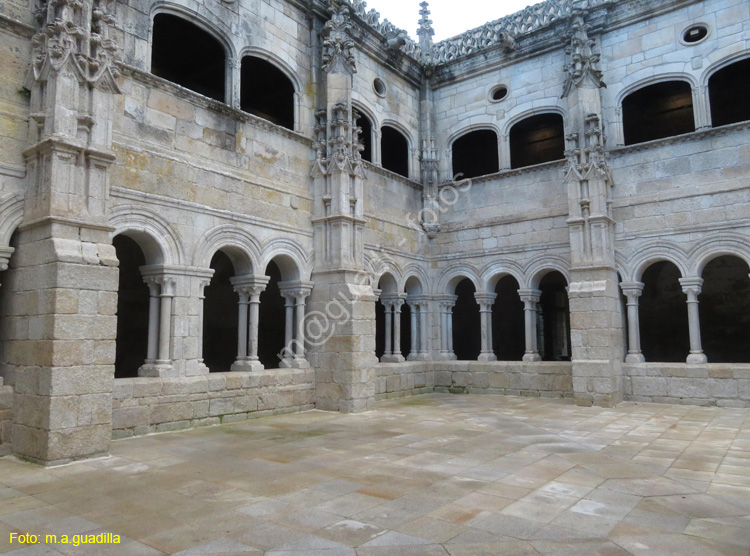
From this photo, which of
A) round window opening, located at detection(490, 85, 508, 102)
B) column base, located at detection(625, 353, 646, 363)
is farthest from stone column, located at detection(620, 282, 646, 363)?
round window opening, located at detection(490, 85, 508, 102)

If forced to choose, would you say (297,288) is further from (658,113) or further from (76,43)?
(658,113)

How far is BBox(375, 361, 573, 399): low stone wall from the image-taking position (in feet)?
37.9

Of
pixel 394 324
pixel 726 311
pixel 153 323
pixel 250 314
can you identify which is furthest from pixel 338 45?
pixel 726 311

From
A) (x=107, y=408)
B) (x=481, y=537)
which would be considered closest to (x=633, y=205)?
(x=481, y=537)

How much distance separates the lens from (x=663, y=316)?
14633 millimetres

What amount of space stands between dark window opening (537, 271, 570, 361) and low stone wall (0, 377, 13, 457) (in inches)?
547

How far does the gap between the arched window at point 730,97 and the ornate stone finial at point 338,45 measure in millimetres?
8234

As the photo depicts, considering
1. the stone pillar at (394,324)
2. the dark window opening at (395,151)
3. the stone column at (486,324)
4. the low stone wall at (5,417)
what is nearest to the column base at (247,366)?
the low stone wall at (5,417)

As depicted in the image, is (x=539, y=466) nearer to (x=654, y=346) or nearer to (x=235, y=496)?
(x=235, y=496)

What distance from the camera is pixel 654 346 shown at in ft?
48.1

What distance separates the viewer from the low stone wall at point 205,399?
24.0 ft

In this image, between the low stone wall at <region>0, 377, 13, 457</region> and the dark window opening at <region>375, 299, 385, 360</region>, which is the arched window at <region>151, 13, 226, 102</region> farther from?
the dark window opening at <region>375, 299, 385, 360</region>

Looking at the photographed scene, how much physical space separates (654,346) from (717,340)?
4.70 feet

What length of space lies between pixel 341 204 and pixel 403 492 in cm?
629
